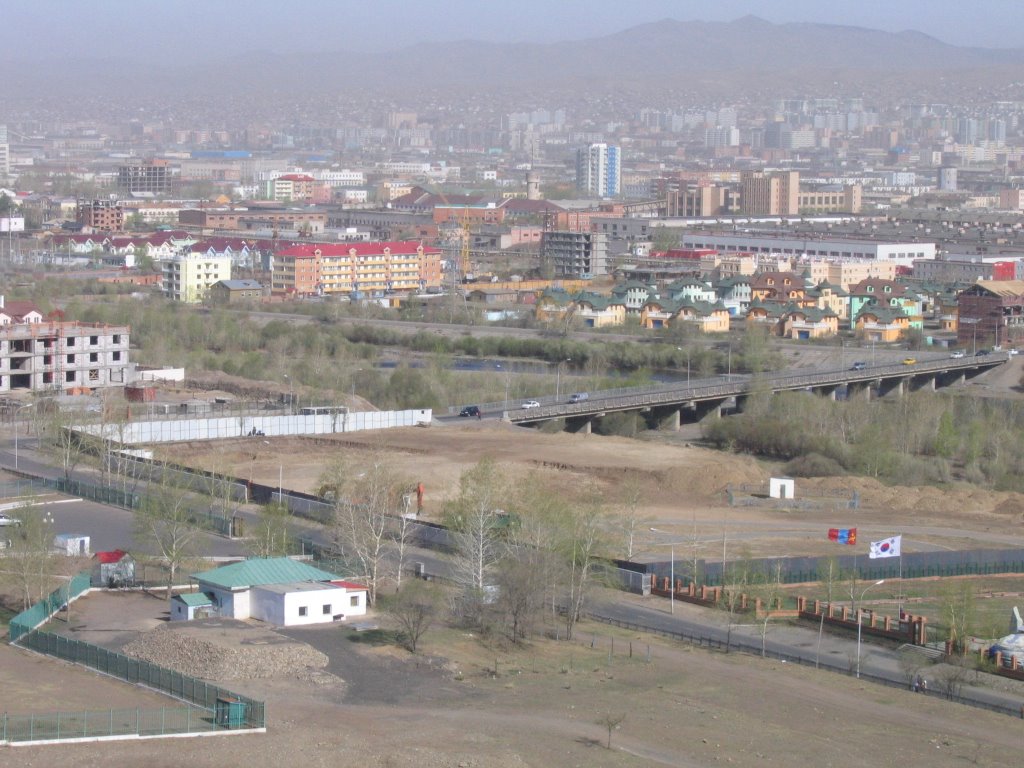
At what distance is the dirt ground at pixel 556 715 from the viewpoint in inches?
414

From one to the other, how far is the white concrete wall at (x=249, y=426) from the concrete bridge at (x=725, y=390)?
70.0 inches

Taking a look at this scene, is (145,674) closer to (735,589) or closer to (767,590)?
(735,589)

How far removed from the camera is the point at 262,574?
14.0 metres

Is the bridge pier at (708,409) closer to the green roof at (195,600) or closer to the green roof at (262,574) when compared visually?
the green roof at (262,574)

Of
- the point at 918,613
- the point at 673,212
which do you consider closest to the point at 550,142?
the point at 673,212

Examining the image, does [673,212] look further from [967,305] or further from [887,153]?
[887,153]

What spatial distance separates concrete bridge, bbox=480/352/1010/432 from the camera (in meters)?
26.3

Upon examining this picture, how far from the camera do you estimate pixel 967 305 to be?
3797cm

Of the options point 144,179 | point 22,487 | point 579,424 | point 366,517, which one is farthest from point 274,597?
point 144,179

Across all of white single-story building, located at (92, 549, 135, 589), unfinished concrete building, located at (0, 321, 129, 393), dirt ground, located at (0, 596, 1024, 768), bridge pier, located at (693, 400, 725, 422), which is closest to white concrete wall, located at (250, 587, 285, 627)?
dirt ground, located at (0, 596, 1024, 768)

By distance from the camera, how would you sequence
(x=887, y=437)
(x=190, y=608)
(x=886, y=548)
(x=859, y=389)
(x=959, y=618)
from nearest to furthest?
(x=190, y=608) → (x=959, y=618) → (x=886, y=548) → (x=887, y=437) → (x=859, y=389)

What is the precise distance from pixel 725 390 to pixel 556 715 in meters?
17.5

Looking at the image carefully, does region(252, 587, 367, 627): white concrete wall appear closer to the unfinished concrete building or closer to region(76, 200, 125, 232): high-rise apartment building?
the unfinished concrete building

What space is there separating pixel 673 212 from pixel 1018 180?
99.1ft
